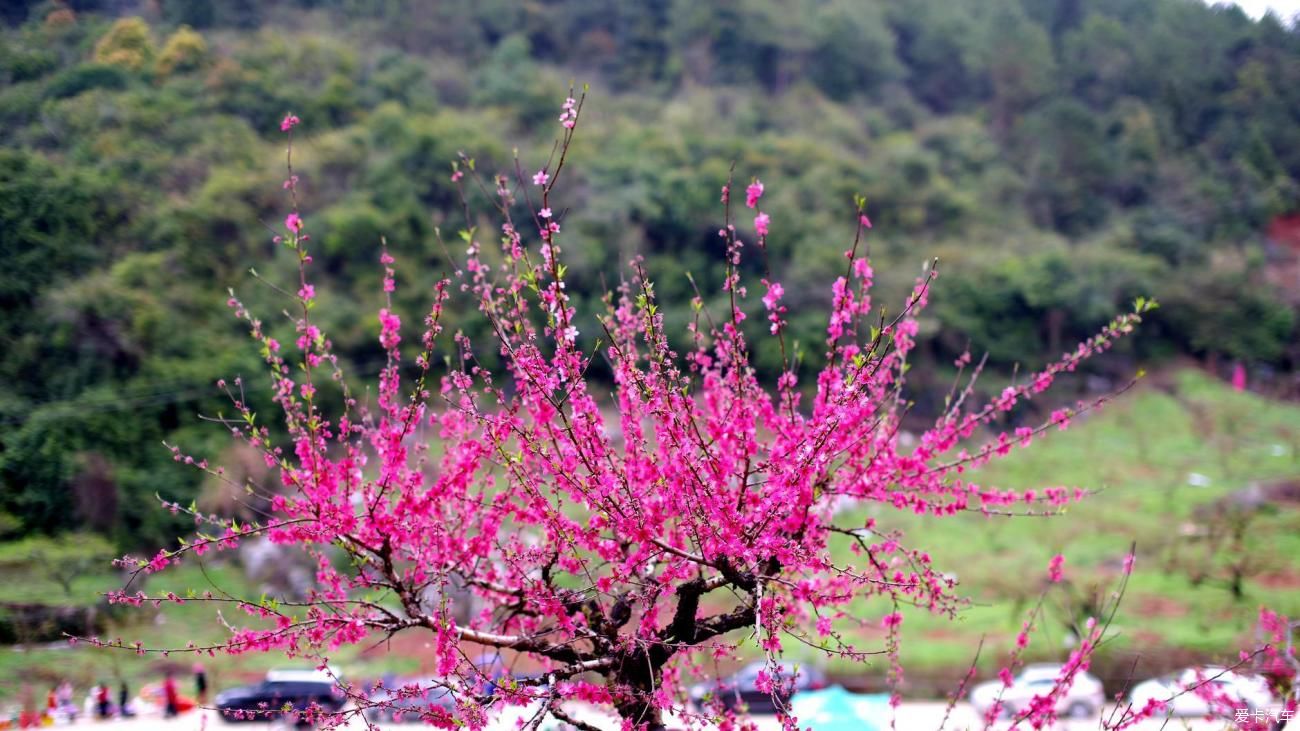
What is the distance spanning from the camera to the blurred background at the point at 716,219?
10.6 meters

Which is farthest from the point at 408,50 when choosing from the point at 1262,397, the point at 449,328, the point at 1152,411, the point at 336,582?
the point at 336,582

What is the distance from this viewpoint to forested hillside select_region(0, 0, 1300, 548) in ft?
39.1

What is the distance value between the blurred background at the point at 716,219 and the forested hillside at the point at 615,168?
8 centimetres

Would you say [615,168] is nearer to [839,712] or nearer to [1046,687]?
[1046,687]

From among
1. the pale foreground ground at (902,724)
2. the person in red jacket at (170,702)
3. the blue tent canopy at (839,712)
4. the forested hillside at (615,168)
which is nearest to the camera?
the blue tent canopy at (839,712)

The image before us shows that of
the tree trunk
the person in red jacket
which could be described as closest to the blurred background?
the person in red jacket

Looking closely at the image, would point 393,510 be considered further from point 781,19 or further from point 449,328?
point 781,19

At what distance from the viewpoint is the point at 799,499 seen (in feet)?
7.61

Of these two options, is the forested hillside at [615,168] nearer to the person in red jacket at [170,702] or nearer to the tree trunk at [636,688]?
the person in red jacket at [170,702]

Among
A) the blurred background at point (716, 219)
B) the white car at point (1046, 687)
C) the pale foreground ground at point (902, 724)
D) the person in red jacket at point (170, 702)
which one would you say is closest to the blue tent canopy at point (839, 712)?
the pale foreground ground at point (902, 724)

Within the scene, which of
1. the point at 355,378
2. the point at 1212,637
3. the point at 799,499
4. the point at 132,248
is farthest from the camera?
the point at 355,378

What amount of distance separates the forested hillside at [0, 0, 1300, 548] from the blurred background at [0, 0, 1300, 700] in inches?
3.3

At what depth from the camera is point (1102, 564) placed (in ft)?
39.1

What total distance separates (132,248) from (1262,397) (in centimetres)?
2204
